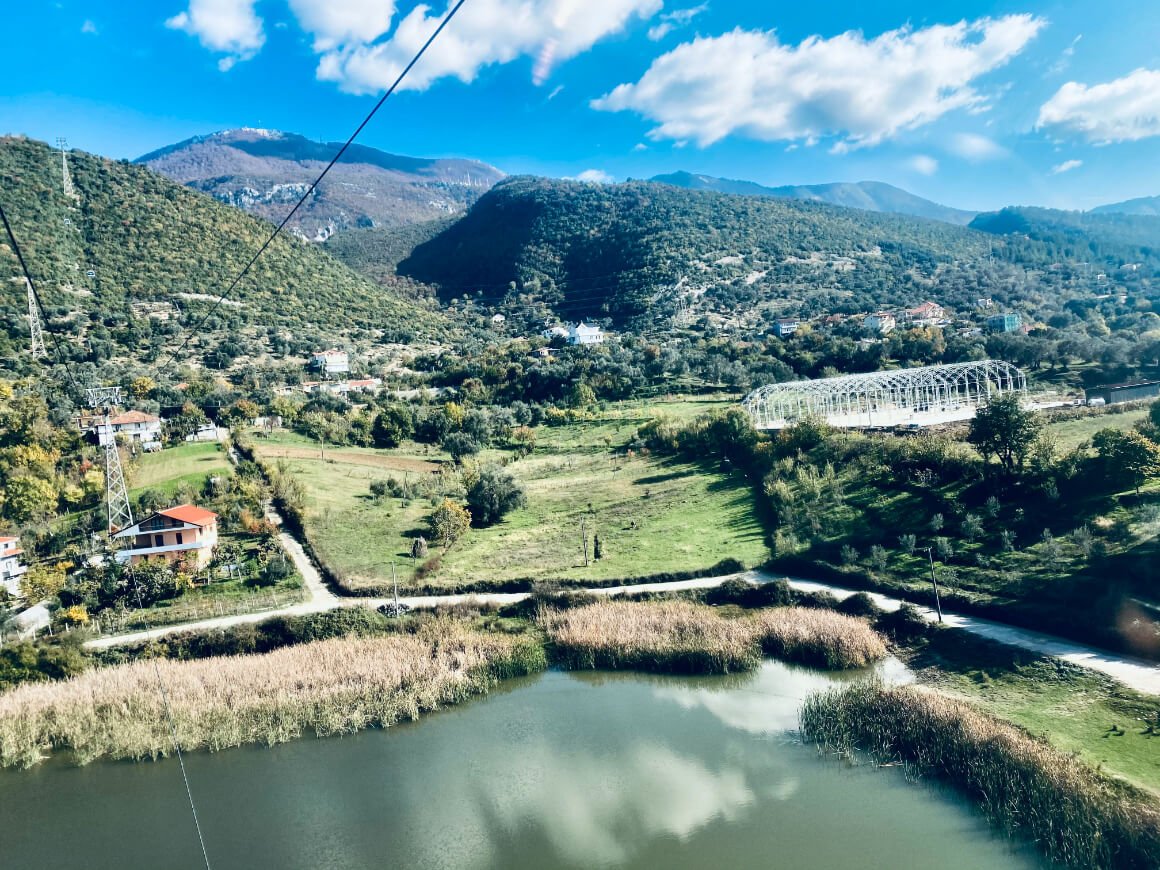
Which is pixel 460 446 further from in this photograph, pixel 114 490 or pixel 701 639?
pixel 701 639

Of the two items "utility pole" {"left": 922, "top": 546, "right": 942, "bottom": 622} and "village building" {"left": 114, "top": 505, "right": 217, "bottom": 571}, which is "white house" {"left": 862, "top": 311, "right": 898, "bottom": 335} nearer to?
"utility pole" {"left": 922, "top": 546, "right": 942, "bottom": 622}

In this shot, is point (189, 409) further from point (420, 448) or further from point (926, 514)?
point (926, 514)

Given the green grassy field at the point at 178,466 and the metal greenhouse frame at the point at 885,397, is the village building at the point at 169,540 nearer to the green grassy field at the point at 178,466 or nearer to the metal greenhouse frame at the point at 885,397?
the green grassy field at the point at 178,466

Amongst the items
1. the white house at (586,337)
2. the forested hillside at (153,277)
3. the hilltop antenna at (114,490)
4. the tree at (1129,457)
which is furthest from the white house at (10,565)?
the white house at (586,337)

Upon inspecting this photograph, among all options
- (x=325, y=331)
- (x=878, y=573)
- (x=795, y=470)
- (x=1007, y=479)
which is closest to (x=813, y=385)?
(x=795, y=470)

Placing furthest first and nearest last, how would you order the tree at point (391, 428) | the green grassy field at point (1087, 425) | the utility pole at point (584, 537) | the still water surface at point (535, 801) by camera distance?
1. the tree at point (391, 428)
2. the green grassy field at point (1087, 425)
3. the utility pole at point (584, 537)
4. the still water surface at point (535, 801)

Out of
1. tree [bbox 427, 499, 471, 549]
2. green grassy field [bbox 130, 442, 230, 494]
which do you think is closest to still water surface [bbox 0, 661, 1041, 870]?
tree [bbox 427, 499, 471, 549]
